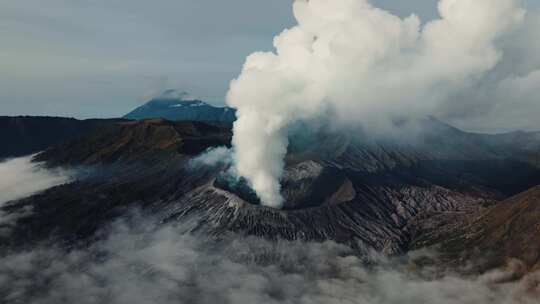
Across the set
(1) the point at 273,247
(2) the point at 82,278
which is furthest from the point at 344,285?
(2) the point at 82,278

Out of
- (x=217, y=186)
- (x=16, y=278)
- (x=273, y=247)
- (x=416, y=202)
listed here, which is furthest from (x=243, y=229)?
(x=416, y=202)

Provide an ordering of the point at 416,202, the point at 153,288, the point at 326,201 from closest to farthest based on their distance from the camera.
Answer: the point at 153,288 → the point at 326,201 → the point at 416,202

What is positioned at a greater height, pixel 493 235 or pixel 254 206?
pixel 254 206

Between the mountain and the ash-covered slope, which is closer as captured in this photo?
the mountain

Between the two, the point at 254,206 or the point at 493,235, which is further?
the point at 254,206

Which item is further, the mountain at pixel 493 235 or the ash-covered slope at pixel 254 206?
the ash-covered slope at pixel 254 206

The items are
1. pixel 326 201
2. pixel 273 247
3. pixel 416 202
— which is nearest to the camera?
pixel 273 247

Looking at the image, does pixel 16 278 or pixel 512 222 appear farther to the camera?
pixel 512 222

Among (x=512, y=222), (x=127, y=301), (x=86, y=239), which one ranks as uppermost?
(x=512, y=222)

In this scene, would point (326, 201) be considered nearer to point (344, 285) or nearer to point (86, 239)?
point (344, 285)

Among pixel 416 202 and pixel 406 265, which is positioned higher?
pixel 416 202
